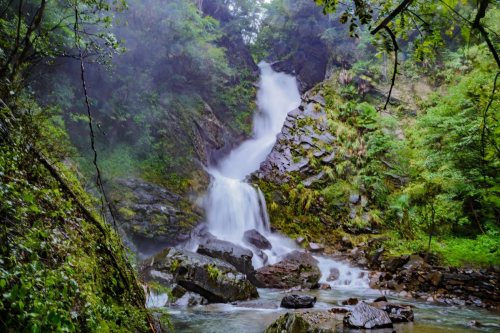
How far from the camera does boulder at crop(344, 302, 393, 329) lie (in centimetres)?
538

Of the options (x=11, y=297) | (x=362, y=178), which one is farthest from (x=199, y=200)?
(x=11, y=297)

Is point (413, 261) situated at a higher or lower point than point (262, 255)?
lower

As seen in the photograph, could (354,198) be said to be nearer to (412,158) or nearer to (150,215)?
(412,158)

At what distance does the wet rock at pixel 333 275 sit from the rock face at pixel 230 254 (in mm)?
3272

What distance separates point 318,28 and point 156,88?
1743cm

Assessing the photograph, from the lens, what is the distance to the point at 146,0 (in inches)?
592

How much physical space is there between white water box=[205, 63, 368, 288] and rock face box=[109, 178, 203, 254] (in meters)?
1.88

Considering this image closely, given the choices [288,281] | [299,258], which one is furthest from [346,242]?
[288,281]

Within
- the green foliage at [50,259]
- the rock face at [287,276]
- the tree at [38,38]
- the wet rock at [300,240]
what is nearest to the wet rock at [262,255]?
the rock face at [287,276]

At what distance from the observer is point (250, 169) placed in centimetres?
2008

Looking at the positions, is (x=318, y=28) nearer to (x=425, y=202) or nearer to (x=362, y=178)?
(x=362, y=178)

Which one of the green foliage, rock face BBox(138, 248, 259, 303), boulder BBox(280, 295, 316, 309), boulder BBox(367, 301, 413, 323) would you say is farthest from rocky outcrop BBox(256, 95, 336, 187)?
the green foliage

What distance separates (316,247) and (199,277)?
8064 mm

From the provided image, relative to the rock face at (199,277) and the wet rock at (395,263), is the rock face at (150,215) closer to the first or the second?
the rock face at (199,277)
